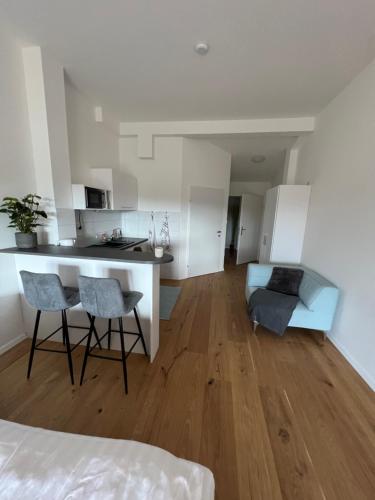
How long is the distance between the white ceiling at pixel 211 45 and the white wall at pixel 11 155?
26 centimetres

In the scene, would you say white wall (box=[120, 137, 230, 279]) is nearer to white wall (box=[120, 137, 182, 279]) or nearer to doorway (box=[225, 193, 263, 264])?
white wall (box=[120, 137, 182, 279])

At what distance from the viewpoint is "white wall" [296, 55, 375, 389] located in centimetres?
198

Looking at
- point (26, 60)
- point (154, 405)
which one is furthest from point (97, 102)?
point (154, 405)

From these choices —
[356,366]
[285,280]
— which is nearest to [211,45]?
[285,280]

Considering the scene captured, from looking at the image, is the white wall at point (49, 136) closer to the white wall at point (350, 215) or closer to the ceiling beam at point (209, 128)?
the ceiling beam at point (209, 128)

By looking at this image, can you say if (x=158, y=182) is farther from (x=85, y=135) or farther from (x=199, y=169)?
(x=85, y=135)

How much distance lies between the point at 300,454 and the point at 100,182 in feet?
11.9

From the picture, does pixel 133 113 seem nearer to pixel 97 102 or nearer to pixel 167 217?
pixel 97 102

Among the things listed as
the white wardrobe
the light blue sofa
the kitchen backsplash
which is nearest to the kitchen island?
the light blue sofa

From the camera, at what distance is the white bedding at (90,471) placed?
641mm

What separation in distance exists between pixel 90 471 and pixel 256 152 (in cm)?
525

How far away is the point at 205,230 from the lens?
4.50 m

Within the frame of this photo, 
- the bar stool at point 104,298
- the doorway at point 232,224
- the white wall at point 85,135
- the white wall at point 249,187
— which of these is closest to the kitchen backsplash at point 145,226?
the white wall at point 85,135

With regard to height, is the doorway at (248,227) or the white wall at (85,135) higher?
the white wall at (85,135)
